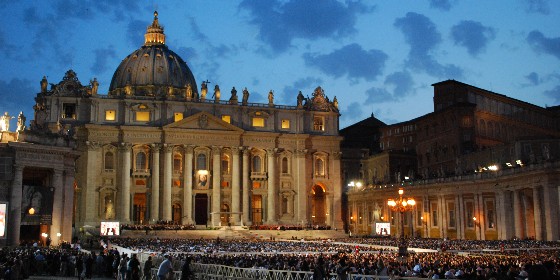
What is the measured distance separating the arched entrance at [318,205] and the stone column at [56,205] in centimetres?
5036

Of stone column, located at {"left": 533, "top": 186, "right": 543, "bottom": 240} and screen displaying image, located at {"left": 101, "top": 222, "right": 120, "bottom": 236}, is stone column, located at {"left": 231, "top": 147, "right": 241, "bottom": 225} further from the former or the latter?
stone column, located at {"left": 533, "top": 186, "right": 543, "bottom": 240}

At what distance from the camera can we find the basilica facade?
82.8m

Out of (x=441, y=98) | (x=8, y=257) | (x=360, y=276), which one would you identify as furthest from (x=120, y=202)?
(x=360, y=276)

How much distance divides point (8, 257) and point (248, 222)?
57.8 m

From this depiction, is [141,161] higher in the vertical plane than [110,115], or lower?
lower

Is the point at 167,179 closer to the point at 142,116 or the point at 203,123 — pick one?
the point at 203,123

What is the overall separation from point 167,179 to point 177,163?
3641 mm

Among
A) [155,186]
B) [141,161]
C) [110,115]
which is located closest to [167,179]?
[155,186]

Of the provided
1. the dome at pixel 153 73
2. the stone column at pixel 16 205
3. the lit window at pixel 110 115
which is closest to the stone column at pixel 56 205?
the stone column at pixel 16 205

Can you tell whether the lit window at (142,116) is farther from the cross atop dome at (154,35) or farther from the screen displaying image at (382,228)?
the cross atop dome at (154,35)

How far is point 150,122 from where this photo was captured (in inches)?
3378

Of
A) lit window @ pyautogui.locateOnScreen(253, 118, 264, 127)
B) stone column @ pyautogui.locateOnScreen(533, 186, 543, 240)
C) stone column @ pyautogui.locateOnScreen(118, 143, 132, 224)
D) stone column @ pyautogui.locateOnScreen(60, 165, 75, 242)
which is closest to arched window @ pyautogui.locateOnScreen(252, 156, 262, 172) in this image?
lit window @ pyautogui.locateOnScreen(253, 118, 264, 127)

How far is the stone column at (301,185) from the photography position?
3546 inches

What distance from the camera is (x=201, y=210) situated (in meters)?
88.2
